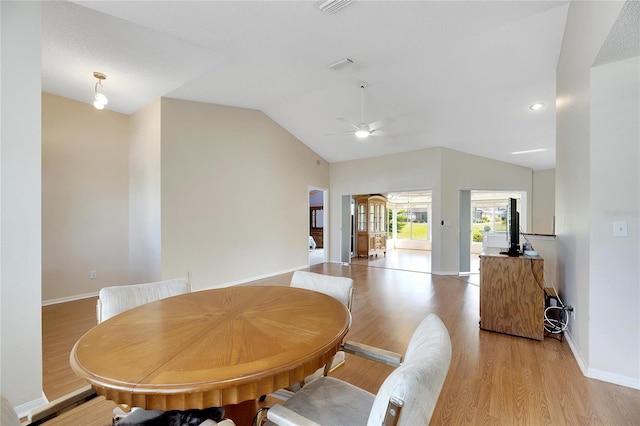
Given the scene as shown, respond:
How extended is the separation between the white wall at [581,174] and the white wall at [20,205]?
3624 mm

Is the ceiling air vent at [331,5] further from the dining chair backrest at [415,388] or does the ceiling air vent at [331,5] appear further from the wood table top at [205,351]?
the dining chair backrest at [415,388]

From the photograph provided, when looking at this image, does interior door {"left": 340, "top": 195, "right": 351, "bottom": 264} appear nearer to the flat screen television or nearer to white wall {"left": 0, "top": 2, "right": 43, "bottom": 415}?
the flat screen television

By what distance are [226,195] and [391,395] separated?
14.7 ft

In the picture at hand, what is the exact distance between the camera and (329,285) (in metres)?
1.93

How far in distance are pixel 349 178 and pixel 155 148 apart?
14.8 feet

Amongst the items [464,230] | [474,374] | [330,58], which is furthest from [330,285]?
[464,230]

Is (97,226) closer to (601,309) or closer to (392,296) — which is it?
(392,296)

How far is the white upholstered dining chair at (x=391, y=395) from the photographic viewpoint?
69 centimetres

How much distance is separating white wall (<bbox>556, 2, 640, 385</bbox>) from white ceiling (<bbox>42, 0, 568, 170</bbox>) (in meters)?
0.52

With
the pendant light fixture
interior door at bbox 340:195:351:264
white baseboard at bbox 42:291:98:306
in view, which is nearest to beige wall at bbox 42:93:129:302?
white baseboard at bbox 42:291:98:306

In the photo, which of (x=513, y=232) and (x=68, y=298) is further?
(x=68, y=298)

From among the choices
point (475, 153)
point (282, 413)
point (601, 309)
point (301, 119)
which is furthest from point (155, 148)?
point (475, 153)

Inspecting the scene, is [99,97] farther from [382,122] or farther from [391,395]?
[391,395]

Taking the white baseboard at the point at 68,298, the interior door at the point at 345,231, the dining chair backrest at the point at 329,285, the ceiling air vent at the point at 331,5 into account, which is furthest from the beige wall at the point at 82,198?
the interior door at the point at 345,231
